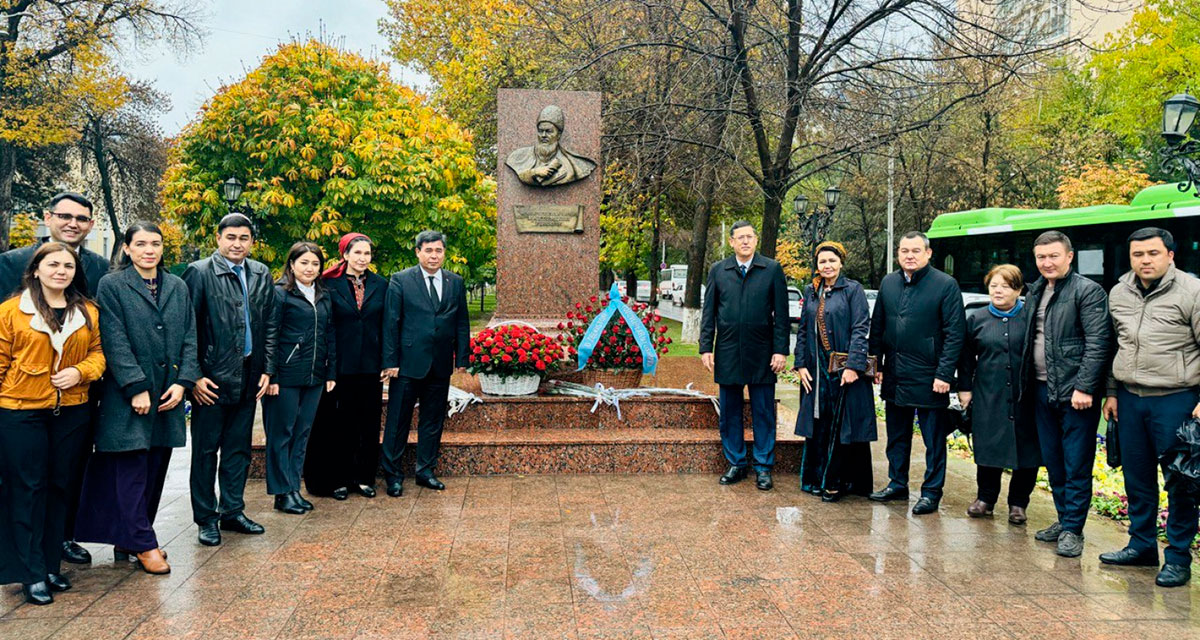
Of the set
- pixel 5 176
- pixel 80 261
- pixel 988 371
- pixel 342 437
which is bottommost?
pixel 342 437

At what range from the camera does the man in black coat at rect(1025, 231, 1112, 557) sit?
4613mm

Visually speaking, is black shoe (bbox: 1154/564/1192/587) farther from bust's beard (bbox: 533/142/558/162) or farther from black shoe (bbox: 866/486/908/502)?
bust's beard (bbox: 533/142/558/162)

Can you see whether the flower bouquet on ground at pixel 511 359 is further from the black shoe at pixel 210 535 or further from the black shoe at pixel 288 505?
the black shoe at pixel 210 535

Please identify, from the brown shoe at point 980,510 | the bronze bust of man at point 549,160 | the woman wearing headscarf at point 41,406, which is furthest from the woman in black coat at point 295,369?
the brown shoe at point 980,510

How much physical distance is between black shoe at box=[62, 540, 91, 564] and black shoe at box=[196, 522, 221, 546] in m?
0.56

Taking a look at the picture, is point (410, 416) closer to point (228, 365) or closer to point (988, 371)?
point (228, 365)

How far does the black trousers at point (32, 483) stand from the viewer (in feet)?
12.6

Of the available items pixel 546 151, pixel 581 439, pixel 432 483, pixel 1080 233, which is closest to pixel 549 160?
pixel 546 151

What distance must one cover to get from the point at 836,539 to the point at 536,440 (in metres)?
2.47

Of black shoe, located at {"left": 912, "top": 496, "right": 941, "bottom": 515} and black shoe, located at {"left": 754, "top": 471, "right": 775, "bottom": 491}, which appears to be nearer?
black shoe, located at {"left": 912, "top": 496, "right": 941, "bottom": 515}

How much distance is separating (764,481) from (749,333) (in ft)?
3.58

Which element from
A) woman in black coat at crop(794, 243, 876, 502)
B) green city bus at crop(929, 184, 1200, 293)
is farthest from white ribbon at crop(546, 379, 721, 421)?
green city bus at crop(929, 184, 1200, 293)

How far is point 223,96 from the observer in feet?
60.6

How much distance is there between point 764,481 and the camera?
20.1ft
